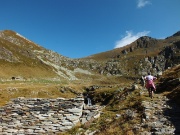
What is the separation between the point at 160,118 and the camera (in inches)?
742

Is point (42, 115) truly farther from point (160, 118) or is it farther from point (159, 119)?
point (160, 118)

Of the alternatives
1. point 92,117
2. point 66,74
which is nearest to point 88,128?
point 92,117

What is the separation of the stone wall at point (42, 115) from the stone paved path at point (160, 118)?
3.90 m

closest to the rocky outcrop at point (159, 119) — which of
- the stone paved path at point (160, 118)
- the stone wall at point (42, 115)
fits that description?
the stone paved path at point (160, 118)

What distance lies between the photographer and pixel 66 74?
550ft

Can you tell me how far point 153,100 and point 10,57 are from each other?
430ft

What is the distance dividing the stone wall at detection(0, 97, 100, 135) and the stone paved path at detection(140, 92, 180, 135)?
153 inches

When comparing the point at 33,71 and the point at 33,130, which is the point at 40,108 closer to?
the point at 33,130

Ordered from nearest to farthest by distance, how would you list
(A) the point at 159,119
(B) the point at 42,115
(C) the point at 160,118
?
(A) the point at 159,119
(C) the point at 160,118
(B) the point at 42,115

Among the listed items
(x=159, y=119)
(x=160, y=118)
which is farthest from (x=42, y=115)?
(x=160, y=118)

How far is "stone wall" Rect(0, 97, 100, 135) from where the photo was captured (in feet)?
60.8

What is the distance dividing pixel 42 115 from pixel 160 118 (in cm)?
828

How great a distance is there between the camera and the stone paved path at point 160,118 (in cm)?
1647

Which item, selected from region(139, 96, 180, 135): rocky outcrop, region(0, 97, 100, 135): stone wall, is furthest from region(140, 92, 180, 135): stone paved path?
region(0, 97, 100, 135): stone wall
